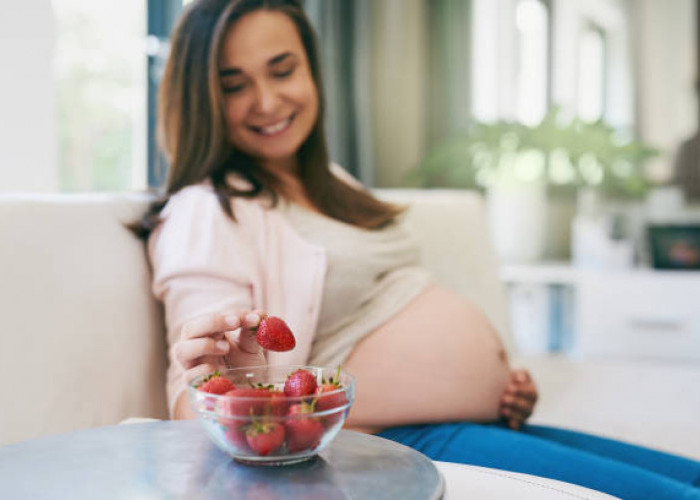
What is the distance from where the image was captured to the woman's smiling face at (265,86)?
1258 millimetres

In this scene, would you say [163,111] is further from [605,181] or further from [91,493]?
[605,181]

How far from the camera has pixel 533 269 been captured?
10.1 feet

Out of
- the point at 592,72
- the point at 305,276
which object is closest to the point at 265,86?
the point at 305,276

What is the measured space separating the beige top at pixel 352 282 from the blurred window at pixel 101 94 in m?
1.36

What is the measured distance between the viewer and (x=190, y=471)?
610mm

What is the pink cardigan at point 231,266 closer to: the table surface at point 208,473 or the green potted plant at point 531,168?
the table surface at point 208,473

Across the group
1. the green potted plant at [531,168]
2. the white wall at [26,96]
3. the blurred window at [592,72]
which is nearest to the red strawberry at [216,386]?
the white wall at [26,96]

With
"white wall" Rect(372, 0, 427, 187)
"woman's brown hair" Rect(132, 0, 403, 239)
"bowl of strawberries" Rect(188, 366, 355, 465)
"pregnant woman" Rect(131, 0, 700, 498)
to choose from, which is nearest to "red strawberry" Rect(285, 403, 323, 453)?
"bowl of strawberries" Rect(188, 366, 355, 465)

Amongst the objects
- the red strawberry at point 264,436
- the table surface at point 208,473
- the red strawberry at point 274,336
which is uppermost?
the red strawberry at point 274,336

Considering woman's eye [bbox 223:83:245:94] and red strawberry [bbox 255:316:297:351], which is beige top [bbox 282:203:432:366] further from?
red strawberry [bbox 255:316:297:351]

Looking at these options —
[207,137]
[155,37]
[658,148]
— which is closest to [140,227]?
[207,137]

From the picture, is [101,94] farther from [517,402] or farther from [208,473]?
[208,473]

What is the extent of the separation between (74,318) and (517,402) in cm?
68

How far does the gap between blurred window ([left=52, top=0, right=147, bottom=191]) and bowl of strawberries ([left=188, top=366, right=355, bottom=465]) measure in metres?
1.93
